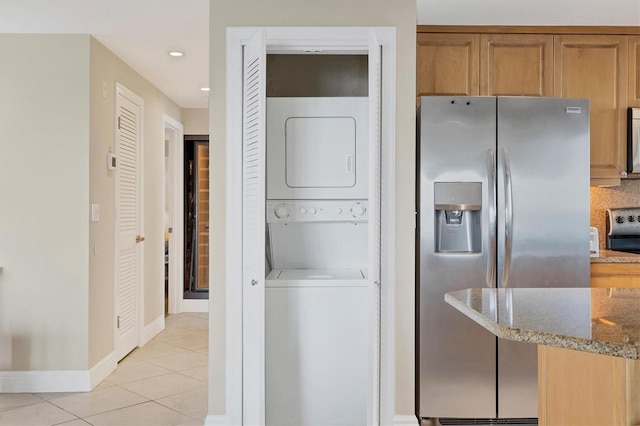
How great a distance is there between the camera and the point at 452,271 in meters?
2.80

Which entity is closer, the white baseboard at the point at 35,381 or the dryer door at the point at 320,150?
the dryer door at the point at 320,150

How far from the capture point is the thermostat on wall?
12.6 feet

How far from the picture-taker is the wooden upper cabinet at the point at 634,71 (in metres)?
3.26

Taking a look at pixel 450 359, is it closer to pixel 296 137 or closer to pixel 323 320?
pixel 323 320

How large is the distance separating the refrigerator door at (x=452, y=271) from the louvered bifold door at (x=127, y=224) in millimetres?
2482

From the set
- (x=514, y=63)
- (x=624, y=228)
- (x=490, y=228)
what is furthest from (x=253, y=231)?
(x=624, y=228)

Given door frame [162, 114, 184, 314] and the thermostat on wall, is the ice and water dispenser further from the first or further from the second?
door frame [162, 114, 184, 314]

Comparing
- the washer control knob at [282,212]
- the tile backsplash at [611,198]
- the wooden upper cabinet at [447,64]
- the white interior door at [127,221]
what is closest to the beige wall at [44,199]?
the white interior door at [127,221]

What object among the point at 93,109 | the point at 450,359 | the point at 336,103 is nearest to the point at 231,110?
the point at 336,103

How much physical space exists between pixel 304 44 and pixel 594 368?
206 centimetres

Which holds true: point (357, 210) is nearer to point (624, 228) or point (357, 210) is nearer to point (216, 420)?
point (216, 420)

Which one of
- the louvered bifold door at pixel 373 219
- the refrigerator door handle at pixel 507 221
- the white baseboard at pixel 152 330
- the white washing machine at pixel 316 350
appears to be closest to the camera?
the louvered bifold door at pixel 373 219

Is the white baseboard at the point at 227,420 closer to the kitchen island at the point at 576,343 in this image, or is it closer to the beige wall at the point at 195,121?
the kitchen island at the point at 576,343

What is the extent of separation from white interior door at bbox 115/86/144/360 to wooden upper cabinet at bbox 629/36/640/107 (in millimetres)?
3615
